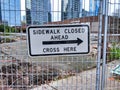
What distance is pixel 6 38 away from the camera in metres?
3.88

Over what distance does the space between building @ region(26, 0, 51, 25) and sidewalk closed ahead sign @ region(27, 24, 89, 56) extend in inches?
7.1

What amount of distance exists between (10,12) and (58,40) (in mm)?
848

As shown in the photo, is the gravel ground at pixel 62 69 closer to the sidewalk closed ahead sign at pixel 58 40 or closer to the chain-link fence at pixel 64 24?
the chain-link fence at pixel 64 24

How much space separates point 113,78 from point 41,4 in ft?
6.74

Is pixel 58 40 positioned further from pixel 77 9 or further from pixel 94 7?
pixel 94 7

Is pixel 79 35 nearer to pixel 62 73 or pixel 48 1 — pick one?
pixel 48 1

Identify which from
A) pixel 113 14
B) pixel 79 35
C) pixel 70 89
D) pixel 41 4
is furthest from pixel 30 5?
pixel 70 89

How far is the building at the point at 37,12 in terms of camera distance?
372cm

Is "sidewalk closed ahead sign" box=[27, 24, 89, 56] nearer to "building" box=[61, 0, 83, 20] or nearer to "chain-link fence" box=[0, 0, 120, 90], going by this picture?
"chain-link fence" box=[0, 0, 120, 90]

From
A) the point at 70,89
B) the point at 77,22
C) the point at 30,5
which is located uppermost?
the point at 30,5

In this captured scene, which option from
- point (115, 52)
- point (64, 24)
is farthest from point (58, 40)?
point (115, 52)

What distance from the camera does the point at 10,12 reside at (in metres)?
3.72

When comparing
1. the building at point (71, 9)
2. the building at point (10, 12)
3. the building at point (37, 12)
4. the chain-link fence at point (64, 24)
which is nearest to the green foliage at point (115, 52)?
the chain-link fence at point (64, 24)

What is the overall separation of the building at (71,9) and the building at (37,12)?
0.22 meters
